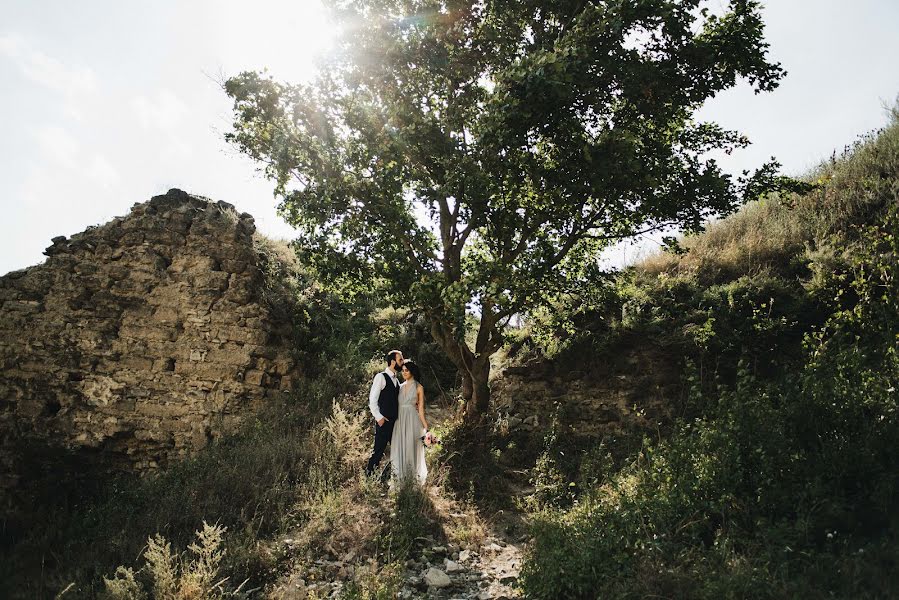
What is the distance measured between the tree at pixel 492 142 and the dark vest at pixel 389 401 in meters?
1.23

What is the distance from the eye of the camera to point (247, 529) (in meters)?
6.22

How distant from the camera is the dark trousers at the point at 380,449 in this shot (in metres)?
7.75

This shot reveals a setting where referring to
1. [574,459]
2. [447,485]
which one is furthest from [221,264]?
[574,459]

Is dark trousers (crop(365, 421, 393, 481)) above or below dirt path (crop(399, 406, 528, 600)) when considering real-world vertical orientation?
above

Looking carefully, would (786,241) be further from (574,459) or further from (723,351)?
(574,459)

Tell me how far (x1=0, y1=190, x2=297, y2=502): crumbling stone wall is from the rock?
4971 mm

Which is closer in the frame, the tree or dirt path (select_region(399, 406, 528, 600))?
dirt path (select_region(399, 406, 528, 600))

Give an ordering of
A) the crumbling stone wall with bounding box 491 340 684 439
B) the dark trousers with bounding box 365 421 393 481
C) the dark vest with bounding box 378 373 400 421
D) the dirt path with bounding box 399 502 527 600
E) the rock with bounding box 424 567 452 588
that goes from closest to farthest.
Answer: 1. the dirt path with bounding box 399 502 527 600
2. the rock with bounding box 424 567 452 588
3. the dark trousers with bounding box 365 421 393 481
4. the dark vest with bounding box 378 373 400 421
5. the crumbling stone wall with bounding box 491 340 684 439

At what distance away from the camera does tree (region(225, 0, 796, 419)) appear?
24.4 ft

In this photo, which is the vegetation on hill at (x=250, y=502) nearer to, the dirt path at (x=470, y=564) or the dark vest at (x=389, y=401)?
the dirt path at (x=470, y=564)

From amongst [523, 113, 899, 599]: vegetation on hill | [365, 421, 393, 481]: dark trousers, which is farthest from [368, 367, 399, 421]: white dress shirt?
[523, 113, 899, 599]: vegetation on hill

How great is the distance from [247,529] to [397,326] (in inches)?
246

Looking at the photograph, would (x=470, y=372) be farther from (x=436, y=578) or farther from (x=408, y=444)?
(x=436, y=578)

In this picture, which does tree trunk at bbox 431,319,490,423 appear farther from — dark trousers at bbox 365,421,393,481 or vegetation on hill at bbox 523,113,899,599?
dark trousers at bbox 365,421,393,481
